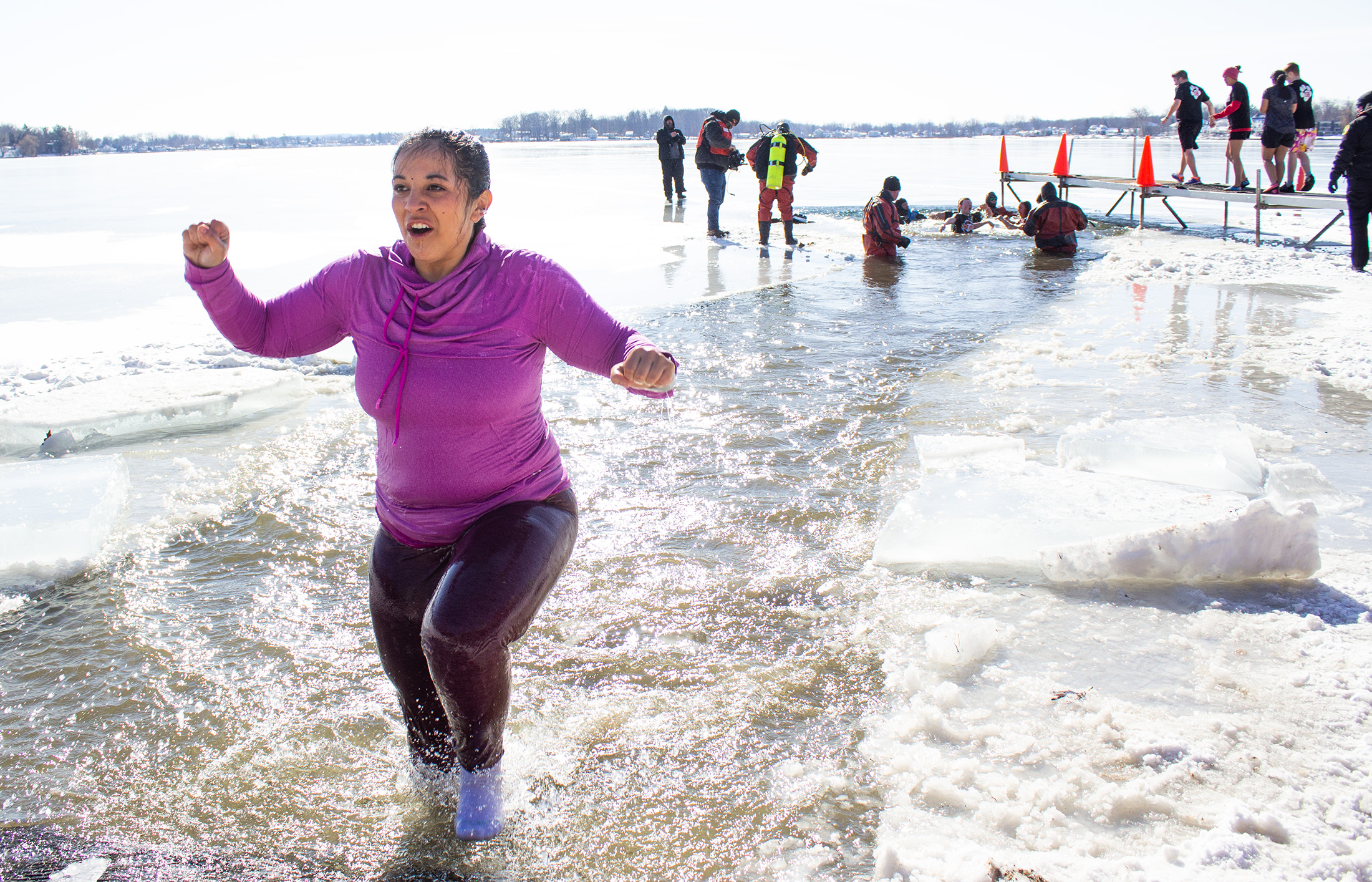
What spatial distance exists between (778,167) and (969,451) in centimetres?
884

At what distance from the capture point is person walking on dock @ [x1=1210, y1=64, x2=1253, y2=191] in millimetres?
11898

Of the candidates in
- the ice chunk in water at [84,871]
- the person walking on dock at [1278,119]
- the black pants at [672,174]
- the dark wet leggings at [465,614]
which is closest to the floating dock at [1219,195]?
the person walking on dock at [1278,119]

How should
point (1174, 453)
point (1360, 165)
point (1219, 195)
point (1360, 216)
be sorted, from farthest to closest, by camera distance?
point (1219, 195), point (1360, 216), point (1360, 165), point (1174, 453)

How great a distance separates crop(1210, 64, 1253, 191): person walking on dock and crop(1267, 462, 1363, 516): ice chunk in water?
407 inches

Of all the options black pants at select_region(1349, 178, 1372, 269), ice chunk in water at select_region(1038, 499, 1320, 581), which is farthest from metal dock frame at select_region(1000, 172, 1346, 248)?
ice chunk in water at select_region(1038, 499, 1320, 581)

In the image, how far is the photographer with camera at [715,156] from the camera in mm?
13250

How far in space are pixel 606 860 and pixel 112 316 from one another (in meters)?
8.39

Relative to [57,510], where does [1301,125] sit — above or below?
above

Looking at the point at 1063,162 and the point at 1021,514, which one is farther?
the point at 1063,162

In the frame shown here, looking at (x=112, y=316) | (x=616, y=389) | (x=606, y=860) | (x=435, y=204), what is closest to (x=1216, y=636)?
(x=606, y=860)

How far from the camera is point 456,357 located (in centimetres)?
193

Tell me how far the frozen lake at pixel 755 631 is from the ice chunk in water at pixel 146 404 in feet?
0.10

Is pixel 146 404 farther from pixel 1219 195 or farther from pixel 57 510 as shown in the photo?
pixel 1219 195

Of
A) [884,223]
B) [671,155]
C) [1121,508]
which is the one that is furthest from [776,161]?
[1121,508]
